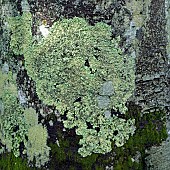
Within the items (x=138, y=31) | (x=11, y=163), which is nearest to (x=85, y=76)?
(x=138, y=31)

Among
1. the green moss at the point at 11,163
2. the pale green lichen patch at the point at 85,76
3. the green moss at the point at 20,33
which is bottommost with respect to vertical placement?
the green moss at the point at 11,163

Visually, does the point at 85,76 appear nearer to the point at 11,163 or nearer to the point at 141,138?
the point at 141,138

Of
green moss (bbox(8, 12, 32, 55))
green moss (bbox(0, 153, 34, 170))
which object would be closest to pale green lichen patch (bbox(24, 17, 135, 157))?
green moss (bbox(8, 12, 32, 55))

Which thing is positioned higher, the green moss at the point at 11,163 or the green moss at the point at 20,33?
the green moss at the point at 20,33

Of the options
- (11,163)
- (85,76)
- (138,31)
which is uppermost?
(138,31)

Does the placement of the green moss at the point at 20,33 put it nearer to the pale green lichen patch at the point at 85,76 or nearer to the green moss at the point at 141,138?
the pale green lichen patch at the point at 85,76

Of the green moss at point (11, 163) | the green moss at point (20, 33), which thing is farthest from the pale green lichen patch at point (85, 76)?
the green moss at point (11, 163)

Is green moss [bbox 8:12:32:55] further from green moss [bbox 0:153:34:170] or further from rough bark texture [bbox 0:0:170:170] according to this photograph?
green moss [bbox 0:153:34:170]

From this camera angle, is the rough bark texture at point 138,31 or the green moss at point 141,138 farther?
the green moss at point 141,138

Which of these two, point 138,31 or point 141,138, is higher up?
point 138,31

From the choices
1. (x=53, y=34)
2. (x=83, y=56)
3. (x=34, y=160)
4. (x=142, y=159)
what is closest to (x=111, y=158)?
(x=142, y=159)

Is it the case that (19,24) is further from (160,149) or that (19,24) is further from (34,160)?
(160,149)

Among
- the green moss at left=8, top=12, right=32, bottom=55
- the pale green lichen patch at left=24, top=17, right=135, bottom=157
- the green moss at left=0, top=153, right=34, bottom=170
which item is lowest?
the green moss at left=0, top=153, right=34, bottom=170
